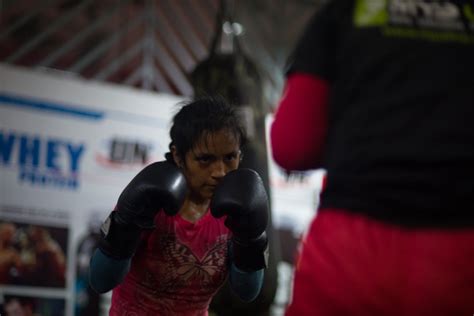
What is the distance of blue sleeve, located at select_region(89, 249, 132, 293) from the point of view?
29.9 inches

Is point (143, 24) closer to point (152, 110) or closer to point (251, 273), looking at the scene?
point (152, 110)

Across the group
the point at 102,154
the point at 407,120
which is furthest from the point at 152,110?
the point at 407,120

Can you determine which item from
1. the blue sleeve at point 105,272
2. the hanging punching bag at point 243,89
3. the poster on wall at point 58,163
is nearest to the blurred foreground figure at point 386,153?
the blue sleeve at point 105,272

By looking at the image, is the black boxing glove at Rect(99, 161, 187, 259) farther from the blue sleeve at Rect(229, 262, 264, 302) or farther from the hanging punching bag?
the hanging punching bag

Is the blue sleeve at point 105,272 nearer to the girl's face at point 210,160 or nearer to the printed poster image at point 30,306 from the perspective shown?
the girl's face at point 210,160

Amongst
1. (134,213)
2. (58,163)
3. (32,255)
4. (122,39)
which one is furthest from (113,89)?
(134,213)

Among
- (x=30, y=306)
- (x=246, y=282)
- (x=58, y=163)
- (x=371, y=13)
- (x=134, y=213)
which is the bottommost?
(x=30, y=306)

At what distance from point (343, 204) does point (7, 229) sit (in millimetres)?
1671

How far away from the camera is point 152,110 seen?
2699 mm

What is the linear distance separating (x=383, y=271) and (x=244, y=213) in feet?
0.71

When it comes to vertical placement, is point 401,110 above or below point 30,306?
above

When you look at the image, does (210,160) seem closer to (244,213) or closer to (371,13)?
(244,213)

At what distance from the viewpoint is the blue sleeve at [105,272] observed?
758mm

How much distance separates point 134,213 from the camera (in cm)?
79
